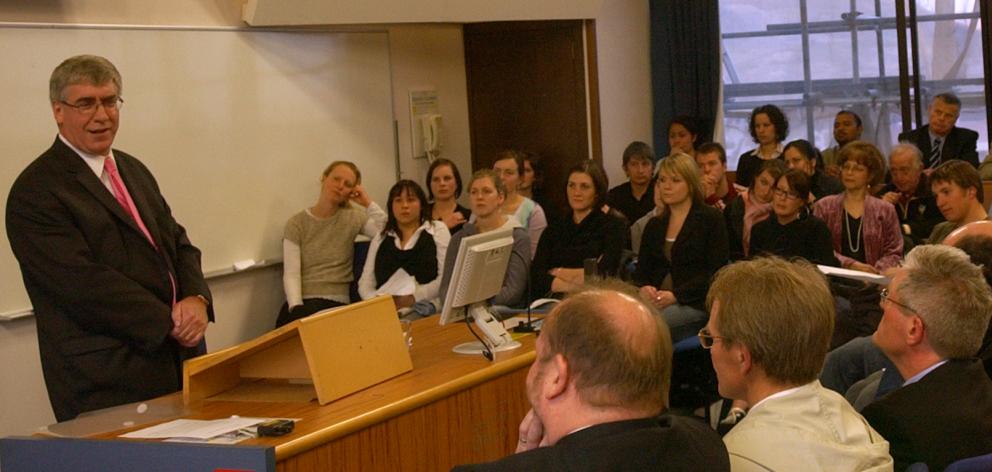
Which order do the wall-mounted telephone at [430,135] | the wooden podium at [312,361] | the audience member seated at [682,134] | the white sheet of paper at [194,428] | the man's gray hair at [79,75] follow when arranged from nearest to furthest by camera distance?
the white sheet of paper at [194,428]
the wooden podium at [312,361]
the man's gray hair at [79,75]
the wall-mounted telephone at [430,135]
the audience member seated at [682,134]

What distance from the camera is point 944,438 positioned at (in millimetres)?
2422

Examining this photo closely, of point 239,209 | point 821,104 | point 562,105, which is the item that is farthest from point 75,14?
point 821,104

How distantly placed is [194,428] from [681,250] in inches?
123

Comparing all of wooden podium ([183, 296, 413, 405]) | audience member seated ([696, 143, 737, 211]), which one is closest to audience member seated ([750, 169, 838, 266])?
audience member seated ([696, 143, 737, 211])

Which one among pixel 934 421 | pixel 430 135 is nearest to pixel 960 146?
pixel 430 135

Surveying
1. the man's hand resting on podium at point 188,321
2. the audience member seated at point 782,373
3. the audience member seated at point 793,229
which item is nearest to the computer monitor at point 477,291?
the man's hand resting on podium at point 188,321

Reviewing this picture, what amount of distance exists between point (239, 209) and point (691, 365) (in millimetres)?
2397

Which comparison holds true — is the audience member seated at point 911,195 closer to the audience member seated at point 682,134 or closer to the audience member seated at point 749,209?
the audience member seated at point 749,209

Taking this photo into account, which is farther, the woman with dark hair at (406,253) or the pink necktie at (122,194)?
the woman with dark hair at (406,253)

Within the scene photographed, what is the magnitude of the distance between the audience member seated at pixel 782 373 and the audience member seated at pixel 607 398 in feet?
0.74

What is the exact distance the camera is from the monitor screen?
3795 mm

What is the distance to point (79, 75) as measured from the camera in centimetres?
342

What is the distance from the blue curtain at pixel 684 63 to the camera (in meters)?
8.84

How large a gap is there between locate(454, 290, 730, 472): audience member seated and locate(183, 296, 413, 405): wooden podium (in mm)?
1151
